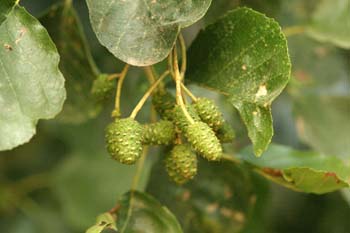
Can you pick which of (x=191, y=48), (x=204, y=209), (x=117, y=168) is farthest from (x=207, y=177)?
(x=117, y=168)

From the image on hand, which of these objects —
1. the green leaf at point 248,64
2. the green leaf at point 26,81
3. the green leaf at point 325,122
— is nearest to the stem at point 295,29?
Result: the green leaf at point 325,122

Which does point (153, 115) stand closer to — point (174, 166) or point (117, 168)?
point (174, 166)

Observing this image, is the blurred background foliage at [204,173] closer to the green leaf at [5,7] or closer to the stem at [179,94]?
the stem at [179,94]

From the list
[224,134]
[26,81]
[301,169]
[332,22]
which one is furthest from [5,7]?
[332,22]

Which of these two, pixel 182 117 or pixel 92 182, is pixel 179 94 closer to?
pixel 182 117

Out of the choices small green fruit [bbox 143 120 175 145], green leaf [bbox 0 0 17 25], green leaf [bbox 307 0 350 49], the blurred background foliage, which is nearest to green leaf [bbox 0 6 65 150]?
green leaf [bbox 0 0 17 25]

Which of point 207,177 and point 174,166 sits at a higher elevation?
point 174,166

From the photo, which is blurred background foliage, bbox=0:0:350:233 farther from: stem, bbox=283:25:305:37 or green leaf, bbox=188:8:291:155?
green leaf, bbox=188:8:291:155
